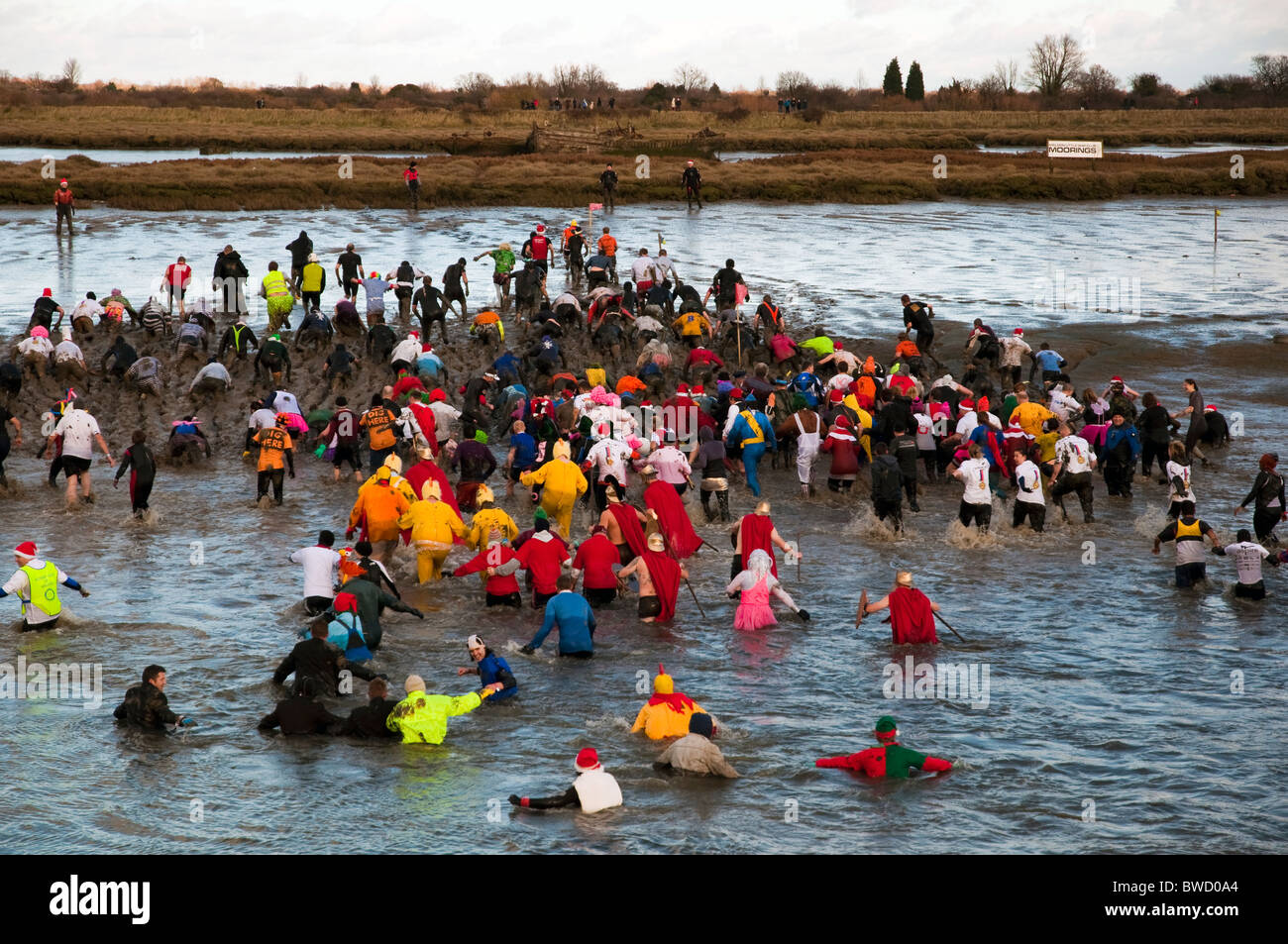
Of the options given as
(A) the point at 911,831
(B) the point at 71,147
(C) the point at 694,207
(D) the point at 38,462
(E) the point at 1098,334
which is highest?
(B) the point at 71,147

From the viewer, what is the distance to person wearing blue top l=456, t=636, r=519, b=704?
1227 centimetres

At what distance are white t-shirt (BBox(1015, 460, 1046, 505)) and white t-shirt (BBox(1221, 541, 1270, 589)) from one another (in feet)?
9.58

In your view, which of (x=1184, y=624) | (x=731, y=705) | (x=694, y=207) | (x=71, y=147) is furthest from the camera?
(x=71, y=147)

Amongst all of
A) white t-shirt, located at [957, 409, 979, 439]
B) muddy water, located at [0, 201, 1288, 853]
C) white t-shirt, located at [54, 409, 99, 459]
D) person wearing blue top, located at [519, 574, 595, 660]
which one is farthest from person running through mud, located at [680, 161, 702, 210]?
person wearing blue top, located at [519, 574, 595, 660]

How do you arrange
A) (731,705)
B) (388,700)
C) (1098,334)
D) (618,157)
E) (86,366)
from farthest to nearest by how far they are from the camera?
(618,157) → (1098,334) → (86,366) → (731,705) → (388,700)

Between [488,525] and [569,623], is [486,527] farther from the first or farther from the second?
[569,623]

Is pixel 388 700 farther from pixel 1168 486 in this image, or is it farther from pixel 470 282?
pixel 470 282

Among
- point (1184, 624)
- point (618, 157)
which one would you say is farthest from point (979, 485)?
point (618, 157)

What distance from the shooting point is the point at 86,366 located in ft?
80.5

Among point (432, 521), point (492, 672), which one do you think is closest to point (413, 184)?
point (432, 521)

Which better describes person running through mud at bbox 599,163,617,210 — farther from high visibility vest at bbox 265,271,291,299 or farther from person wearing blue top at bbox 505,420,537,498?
person wearing blue top at bbox 505,420,537,498

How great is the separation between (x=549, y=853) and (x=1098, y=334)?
23.7 meters

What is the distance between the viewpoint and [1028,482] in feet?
58.1

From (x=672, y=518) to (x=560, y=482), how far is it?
147 cm
